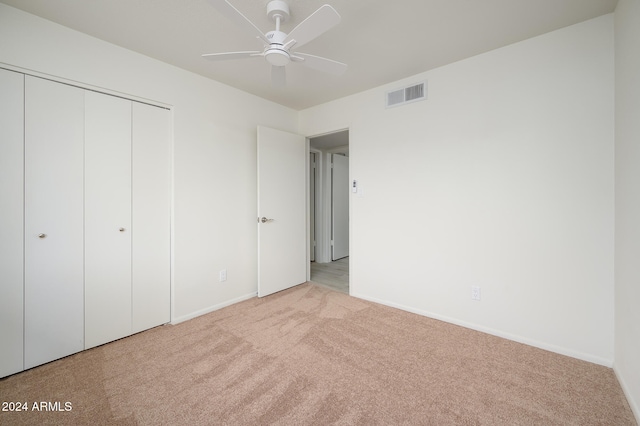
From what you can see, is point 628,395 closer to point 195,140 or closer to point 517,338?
point 517,338

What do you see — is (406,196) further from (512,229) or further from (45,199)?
(45,199)

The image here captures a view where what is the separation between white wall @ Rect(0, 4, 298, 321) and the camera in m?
1.87

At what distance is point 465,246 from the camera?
239 cm

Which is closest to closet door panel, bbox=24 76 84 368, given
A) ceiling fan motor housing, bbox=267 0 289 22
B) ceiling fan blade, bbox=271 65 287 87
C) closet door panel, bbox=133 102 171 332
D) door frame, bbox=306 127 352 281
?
closet door panel, bbox=133 102 171 332

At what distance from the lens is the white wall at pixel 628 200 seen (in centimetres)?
141

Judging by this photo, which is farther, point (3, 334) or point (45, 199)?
point (45, 199)

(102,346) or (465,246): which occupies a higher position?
(465,246)

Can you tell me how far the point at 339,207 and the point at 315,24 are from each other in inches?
160

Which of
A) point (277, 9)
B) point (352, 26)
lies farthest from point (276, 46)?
point (352, 26)

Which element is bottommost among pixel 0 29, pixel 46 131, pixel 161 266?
pixel 161 266

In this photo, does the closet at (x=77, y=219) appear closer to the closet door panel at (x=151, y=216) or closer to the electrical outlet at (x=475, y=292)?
the closet door panel at (x=151, y=216)

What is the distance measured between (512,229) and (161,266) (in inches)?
124

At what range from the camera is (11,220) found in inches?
69.0

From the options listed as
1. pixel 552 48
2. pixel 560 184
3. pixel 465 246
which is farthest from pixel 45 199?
pixel 552 48
